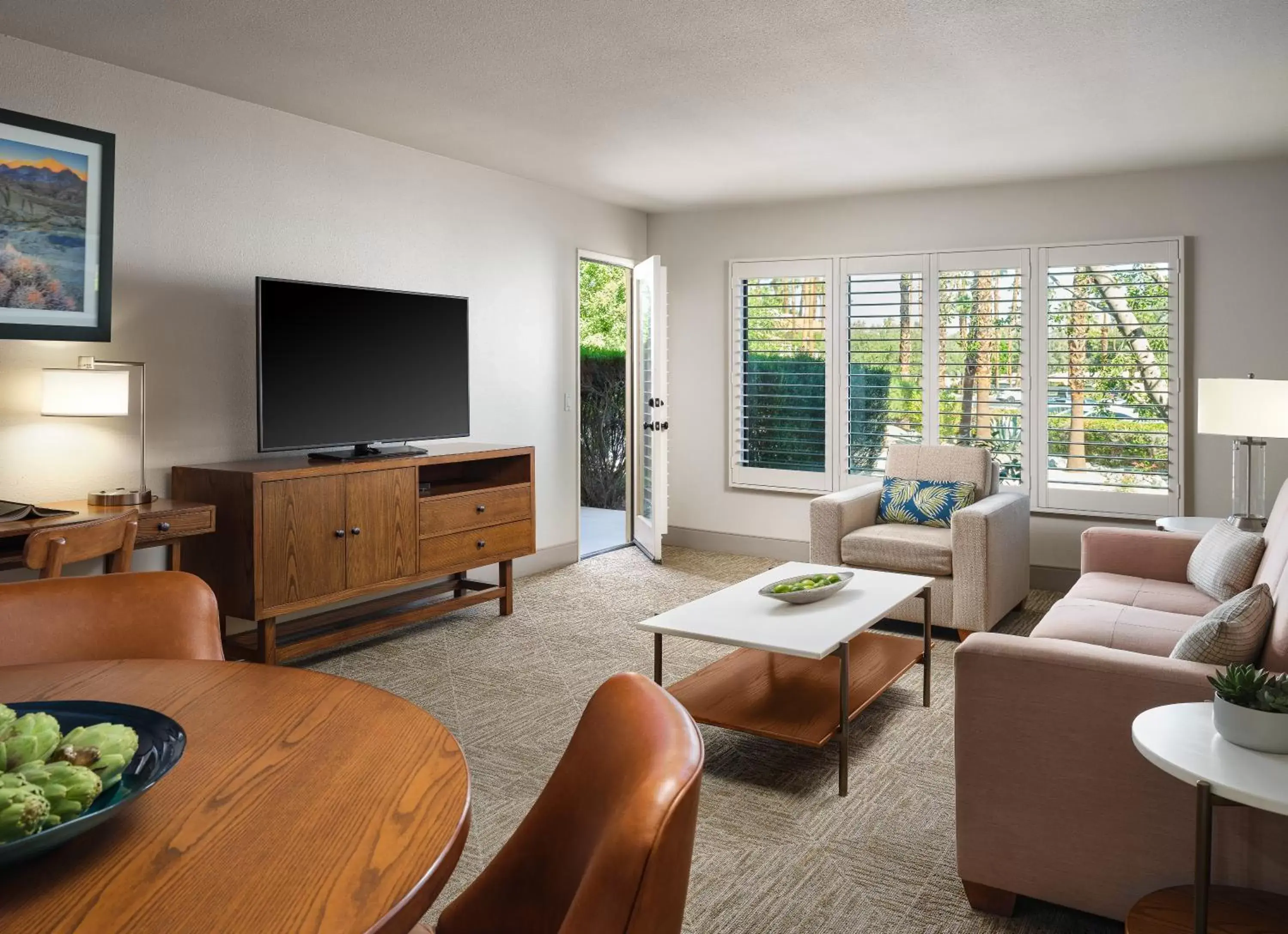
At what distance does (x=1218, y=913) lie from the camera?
71.1 inches

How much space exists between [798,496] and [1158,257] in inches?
100

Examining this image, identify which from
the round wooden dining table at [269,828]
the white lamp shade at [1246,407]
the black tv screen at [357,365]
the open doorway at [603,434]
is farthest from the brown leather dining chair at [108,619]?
the open doorway at [603,434]

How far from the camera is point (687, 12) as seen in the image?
3.15m

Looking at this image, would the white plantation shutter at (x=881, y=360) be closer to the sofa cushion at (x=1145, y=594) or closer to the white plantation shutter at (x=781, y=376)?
the white plantation shutter at (x=781, y=376)

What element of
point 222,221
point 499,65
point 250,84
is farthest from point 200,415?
point 499,65

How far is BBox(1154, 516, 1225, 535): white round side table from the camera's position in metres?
4.17

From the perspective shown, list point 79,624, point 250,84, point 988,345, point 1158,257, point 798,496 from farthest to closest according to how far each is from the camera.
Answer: point 798,496 < point 988,345 < point 1158,257 < point 250,84 < point 79,624

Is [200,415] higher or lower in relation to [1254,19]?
lower

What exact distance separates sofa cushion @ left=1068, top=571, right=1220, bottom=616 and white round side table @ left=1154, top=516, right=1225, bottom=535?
1.62ft

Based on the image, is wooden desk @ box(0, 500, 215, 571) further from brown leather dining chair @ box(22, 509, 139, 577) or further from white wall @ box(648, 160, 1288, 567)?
white wall @ box(648, 160, 1288, 567)

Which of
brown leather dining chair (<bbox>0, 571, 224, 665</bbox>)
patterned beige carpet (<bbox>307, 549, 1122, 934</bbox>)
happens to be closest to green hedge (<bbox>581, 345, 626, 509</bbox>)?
patterned beige carpet (<bbox>307, 549, 1122, 934</bbox>)

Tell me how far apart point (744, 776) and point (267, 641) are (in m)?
1.99

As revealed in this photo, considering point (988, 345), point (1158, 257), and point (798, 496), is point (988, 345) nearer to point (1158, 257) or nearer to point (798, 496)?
point (1158, 257)

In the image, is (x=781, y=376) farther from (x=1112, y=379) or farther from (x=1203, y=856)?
(x=1203, y=856)
